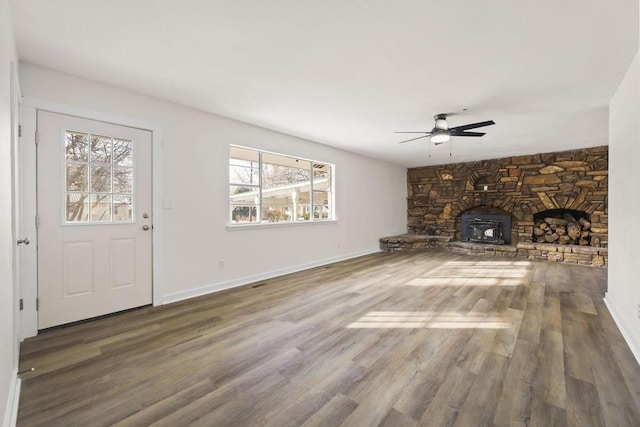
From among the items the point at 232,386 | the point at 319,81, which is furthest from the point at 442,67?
the point at 232,386

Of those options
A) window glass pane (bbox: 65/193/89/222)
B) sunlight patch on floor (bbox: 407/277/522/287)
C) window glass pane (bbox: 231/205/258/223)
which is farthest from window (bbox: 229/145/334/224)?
sunlight patch on floor (bbox: 407/277/522/287)

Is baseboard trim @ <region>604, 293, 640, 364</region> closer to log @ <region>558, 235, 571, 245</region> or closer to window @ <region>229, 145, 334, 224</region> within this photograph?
log @ <region>558, 235, 571, 245</region>

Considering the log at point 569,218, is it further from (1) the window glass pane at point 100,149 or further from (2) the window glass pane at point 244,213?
(1) the window glass pane at point 100,149

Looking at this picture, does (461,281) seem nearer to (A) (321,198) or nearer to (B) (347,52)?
(A) (321,198)

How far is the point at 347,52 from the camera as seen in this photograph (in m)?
2.21

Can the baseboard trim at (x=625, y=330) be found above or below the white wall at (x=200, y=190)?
below

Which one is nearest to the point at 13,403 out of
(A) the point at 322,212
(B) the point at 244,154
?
(B) the point at 244,154

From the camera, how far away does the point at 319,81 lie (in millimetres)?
2693

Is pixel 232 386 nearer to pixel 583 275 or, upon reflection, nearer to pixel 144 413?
pixel 144 413

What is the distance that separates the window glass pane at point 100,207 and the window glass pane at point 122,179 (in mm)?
119

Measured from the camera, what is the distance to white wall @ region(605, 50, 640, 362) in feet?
7.13

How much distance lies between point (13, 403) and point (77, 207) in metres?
1.70

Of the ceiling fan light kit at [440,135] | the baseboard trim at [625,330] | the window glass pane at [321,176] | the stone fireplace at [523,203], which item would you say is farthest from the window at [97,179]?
the stone fireplace at [523,203]

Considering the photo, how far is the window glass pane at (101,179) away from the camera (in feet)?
9.00
